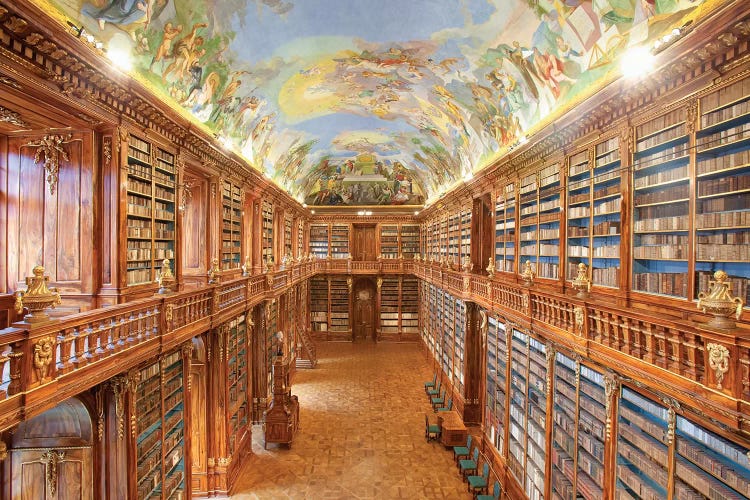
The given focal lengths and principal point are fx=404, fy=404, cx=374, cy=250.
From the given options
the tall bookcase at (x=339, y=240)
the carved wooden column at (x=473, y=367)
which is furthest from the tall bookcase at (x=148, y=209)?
the tall bookcase at (x=339, y=240)

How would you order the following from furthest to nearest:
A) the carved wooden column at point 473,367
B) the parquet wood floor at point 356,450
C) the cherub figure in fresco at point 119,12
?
the carved wooden column at point 473,367
the parquet wood floor at point 356,450
the cherub figure in fresco at point 119,12

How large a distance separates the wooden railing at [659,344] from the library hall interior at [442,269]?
0.09 ft

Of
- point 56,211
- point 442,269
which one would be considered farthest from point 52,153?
point 442,269

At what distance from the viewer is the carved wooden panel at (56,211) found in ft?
18.1

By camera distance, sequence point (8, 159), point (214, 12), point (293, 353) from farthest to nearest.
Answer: point (293, 353) → point (214, 12) → point (8, 159)

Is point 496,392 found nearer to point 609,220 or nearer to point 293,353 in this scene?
point 609,220

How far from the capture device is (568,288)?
7.19 metres

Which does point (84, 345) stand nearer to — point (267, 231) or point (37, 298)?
point (37, 298)

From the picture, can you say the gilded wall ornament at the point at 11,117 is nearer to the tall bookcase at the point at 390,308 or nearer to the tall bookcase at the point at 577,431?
the tall bookcase at the point at 577,431

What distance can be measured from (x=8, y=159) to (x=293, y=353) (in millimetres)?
12681

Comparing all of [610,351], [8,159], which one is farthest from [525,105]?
[8,159]

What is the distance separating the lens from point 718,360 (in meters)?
3.07

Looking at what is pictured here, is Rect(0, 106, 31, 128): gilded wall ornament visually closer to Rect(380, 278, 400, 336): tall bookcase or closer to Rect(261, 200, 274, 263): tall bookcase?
Rect(261, 200, 274, 263): tall bookcase

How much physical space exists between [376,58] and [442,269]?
6941 millimetres
